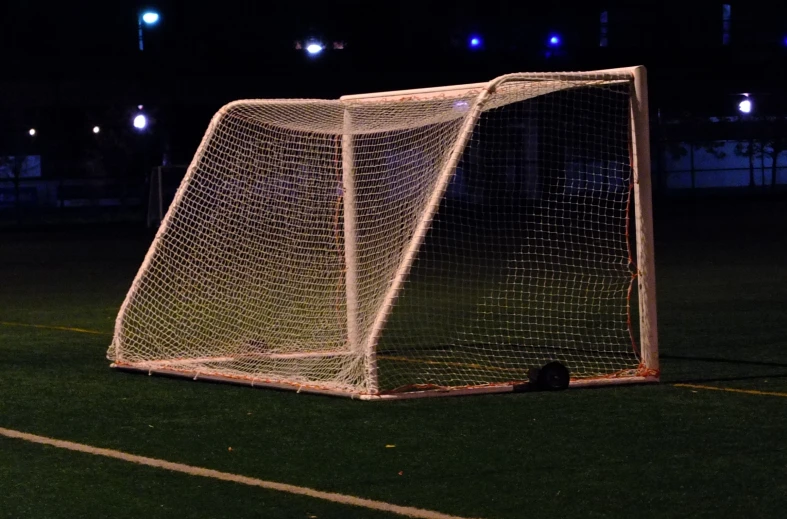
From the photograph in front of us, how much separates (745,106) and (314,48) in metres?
14.1

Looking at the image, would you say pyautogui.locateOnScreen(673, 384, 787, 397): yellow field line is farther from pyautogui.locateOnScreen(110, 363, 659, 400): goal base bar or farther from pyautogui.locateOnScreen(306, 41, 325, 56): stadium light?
pyautogui.locateOnScreen(306, 41, 325, 56): stadium light

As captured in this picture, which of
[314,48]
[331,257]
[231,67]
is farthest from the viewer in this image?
[314,48]

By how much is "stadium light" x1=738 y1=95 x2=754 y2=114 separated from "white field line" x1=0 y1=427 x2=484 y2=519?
37461 millimetres

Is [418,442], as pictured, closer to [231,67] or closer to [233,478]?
[233,478]

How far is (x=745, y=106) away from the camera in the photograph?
4112 cm

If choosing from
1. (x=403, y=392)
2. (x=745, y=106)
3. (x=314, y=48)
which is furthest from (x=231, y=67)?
(x=403, y=392)

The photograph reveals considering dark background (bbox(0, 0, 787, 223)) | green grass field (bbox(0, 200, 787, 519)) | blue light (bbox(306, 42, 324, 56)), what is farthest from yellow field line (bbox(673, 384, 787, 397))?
blue light (bbox(306, 42, 324, 56))

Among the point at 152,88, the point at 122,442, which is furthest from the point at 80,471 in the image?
the point at 152,88

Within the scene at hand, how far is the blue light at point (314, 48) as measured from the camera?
38406 mm

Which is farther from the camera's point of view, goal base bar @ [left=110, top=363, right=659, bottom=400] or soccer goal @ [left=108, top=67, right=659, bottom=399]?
soccer goal @ [left=108, top=67, right=659, bottom=399]

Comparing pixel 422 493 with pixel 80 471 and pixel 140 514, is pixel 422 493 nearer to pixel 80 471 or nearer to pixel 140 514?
pixel 140 514

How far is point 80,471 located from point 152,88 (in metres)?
32.7

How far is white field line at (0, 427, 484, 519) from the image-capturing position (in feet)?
15.2

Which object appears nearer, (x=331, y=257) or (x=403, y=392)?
(x=403, y=392)
